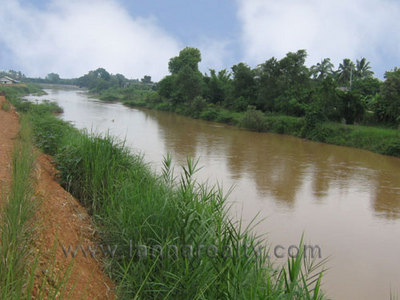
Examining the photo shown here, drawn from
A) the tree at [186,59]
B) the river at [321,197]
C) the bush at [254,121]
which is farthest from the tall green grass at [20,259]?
the tree at [186,59]

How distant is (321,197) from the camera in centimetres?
874

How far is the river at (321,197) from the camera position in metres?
5.19

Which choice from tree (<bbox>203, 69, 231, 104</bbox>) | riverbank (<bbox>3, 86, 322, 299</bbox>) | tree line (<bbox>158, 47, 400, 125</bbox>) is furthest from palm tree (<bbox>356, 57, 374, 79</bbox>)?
riverbank (<bbox>3, 86, 322, 299</bbox>)

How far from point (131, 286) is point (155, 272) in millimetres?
243

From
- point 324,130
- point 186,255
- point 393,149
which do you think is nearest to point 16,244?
point 186,255

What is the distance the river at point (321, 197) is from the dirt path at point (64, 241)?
1283 millimetres

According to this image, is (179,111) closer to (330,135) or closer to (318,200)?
(330,135)

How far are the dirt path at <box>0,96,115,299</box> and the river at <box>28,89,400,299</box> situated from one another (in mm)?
1283

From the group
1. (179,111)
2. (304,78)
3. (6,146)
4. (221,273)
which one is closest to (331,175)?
(6,146)

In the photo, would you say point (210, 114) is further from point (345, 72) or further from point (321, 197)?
point (321, 197)

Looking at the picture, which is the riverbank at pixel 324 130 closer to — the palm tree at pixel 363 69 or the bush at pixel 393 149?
the bush at pixel 393 149

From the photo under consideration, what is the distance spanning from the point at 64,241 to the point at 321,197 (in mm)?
6974

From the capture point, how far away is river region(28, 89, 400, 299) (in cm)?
519

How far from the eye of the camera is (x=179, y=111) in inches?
1334
